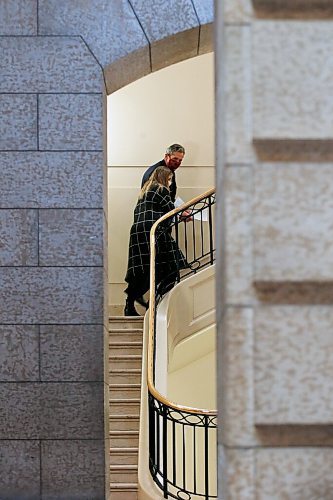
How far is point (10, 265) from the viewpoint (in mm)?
5387

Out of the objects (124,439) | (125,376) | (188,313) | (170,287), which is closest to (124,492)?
(124,439)

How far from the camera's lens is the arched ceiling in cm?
548

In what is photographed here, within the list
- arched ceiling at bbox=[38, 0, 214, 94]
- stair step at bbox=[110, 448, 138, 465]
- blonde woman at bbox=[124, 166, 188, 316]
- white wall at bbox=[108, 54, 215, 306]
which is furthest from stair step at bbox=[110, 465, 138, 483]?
white wall at bbox=[108, 54, 215, 306]

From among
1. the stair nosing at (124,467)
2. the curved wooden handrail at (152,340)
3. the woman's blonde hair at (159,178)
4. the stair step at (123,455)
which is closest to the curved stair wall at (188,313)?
the curved wooden handrail at (152,340)

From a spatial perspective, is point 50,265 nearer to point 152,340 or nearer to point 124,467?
point 152,340

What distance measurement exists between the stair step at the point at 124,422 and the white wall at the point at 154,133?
3.45 metres

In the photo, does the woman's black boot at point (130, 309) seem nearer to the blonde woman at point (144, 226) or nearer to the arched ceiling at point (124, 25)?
the blonde woman at point (144, 226)

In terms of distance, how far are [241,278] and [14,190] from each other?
11.3 ft

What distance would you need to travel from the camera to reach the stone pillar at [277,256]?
85.5 inches

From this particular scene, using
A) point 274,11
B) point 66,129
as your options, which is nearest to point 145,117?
point 66,129

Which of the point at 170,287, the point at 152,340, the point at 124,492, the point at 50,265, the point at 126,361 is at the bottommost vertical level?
the point at 124,492

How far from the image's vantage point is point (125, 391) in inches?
321

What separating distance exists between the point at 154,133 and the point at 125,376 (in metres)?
3.87

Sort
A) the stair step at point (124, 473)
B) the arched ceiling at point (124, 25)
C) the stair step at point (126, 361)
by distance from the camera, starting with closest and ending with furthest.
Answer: the arched ceiling at point (124, 25) → the stair step at point (124, 473) → the stair step at point (126, 361)
